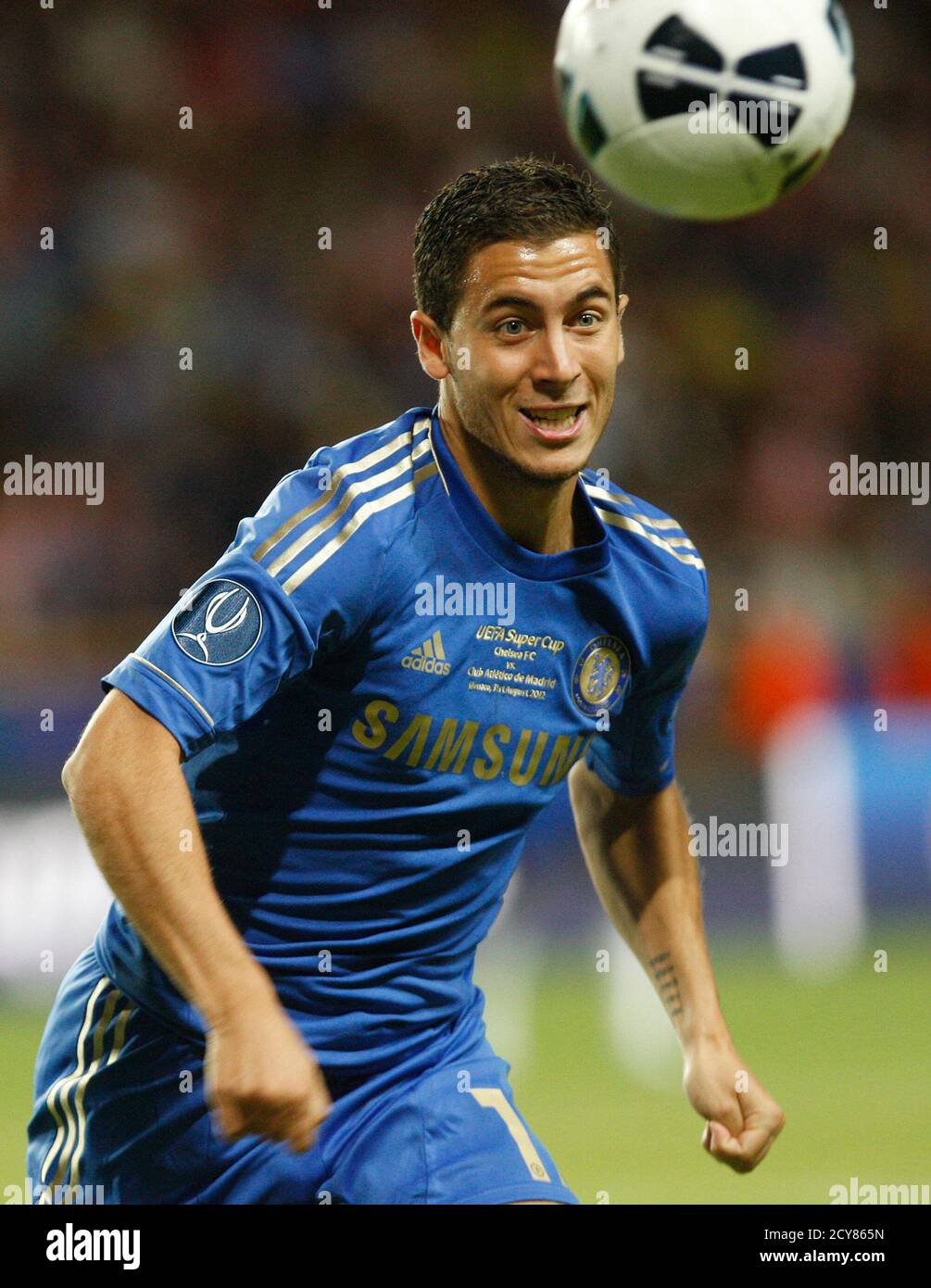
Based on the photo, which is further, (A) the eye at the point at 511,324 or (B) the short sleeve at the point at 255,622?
(A) the eye at the point at 511,324

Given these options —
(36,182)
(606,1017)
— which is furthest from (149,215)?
(606,1017)

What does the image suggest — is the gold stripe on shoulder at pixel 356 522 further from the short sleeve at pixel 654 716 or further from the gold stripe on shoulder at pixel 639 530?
the short sleeve at pixel 654 716

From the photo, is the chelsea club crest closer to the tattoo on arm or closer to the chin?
the chin

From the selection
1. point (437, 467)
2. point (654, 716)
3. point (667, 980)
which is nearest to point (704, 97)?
point (437, 467)

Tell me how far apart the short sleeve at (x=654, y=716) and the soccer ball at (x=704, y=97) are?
931 millimetres

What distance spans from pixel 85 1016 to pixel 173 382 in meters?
8.01

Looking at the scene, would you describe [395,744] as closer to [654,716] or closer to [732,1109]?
[654,716]

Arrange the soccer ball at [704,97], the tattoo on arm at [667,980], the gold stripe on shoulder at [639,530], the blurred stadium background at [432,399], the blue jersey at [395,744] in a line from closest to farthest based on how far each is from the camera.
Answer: the blue jersey at [395,744], the gold stripe on shoulder at [639,530], the tattoo on arm at [667,980], the soccer ball at [704,97], the blurred stadium background at [432,399]

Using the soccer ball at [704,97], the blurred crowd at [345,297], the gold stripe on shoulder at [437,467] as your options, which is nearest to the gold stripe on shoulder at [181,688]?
the gold stripe on shoulder at [437,467]

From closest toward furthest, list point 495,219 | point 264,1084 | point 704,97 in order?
point 264,1084 < point 495,219 < point 704,97

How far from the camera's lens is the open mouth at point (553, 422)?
9.92ft

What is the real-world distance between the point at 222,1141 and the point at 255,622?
36.4 inches

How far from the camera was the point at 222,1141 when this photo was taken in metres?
3.03

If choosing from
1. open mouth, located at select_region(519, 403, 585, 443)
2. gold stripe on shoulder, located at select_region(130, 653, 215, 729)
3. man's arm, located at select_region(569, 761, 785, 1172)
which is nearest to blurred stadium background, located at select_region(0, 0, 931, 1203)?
man's arm, located at select_region(569, 761, 785, 1172)
